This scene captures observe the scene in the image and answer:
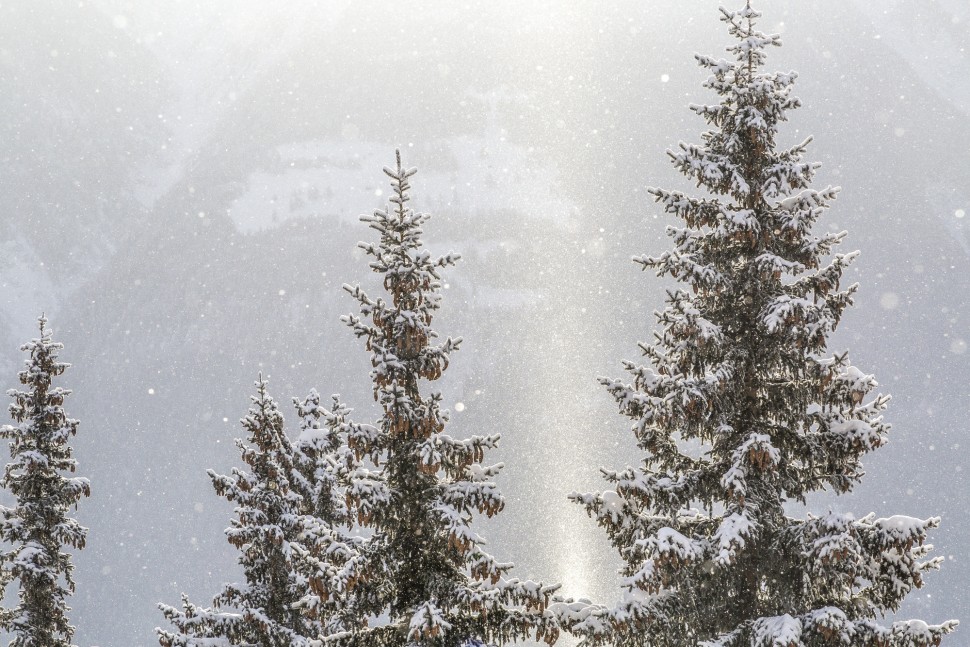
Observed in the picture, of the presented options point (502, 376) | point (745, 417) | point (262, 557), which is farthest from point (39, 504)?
point (502, 376)

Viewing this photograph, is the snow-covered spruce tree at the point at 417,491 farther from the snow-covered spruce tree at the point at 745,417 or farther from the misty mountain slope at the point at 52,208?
the misty mountain slope at the point at 52,208

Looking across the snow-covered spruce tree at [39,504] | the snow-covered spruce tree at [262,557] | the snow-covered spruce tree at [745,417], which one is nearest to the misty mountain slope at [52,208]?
the snow-covered spruce tree at [39,504]

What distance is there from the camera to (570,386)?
14675 cm

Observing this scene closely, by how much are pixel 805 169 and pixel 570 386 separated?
452 ft

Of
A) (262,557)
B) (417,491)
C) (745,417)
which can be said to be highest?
(745,417)

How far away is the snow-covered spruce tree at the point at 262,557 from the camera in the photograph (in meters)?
13.2

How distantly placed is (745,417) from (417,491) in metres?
3.98

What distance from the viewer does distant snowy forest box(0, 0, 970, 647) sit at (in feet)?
31.7

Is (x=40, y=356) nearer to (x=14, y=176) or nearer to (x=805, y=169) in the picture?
(x=805, y=169)

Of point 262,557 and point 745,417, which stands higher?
point 745,417

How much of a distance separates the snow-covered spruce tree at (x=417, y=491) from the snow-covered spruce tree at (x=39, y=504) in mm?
7504

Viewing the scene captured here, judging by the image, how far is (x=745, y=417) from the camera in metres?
10.3

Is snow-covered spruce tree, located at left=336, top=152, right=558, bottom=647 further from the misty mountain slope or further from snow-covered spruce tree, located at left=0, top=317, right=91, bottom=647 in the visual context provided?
the misty mountain slope

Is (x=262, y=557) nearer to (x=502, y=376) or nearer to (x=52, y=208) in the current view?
(x=502, y=376)
